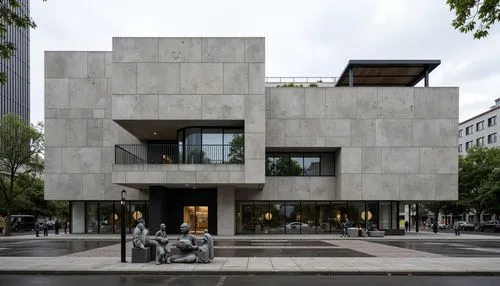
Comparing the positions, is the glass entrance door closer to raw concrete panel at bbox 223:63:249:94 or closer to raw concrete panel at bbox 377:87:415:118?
raw concrete panel at bbox 223:63:249:94

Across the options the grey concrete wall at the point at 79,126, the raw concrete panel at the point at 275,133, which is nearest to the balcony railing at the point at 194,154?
the grey concrete wall at the point at 79,126

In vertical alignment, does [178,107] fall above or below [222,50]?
below

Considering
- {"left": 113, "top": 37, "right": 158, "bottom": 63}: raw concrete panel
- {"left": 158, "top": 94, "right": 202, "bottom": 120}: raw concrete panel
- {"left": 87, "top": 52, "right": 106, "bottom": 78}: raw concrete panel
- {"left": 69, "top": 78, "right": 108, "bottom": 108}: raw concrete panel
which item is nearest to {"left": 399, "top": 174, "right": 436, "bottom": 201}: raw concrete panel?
{"left": 158, "top": 94, "right": 202, "bottom": 120}: raw concrete panel

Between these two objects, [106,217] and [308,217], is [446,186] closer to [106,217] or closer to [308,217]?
[308,217]

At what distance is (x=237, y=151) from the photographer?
130 ft

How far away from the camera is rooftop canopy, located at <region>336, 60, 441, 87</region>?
4444 centimetres

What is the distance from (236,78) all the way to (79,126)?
53.5ft

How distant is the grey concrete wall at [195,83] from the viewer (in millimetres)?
37219

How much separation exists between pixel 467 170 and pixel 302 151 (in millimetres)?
41868

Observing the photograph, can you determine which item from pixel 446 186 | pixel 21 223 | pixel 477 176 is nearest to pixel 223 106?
pixel 446 186

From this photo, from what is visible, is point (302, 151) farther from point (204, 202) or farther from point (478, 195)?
point (478, 195)

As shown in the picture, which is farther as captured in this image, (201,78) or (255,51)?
(255,51)

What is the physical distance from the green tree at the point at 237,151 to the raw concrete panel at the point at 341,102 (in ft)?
29.8

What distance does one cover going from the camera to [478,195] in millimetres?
73938
